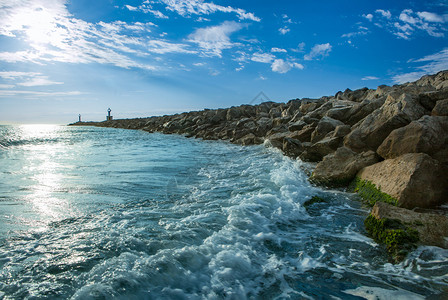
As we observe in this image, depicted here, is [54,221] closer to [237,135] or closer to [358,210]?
[358,210]

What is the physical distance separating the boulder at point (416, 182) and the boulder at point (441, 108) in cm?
259

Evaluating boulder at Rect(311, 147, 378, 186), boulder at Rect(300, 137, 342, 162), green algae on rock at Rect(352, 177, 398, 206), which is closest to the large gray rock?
boulder at Rect(311, 147, 378, 186)

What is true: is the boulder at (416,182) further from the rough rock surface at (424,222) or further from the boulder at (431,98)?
the boulder at (431,98)

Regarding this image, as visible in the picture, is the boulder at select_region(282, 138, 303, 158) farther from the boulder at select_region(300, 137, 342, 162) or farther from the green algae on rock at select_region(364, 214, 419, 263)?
the green algae on rock at select_region(364, 214, 419, 263)

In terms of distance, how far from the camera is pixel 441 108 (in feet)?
24.7

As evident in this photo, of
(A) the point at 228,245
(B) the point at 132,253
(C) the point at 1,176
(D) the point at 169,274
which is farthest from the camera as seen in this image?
(C) the point at 1,176

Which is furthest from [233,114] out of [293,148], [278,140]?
[293,148]

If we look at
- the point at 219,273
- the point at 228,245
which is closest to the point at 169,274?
the point at 219,273

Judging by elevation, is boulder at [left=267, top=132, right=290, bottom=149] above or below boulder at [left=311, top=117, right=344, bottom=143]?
below

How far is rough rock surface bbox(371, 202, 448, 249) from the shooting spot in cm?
398

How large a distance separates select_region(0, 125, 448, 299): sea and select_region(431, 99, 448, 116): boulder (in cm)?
361

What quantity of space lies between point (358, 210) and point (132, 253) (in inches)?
181

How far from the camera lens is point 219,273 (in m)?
3.41

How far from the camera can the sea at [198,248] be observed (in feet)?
10.2
